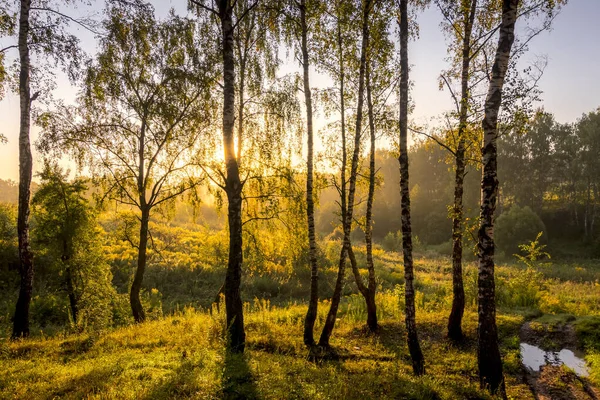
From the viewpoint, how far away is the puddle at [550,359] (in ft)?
26.0

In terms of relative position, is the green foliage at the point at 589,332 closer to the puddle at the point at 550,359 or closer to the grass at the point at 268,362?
the grass at the point at 268,362

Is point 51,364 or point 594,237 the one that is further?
point 594,237

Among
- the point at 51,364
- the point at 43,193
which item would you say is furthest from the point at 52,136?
the point at 51,364

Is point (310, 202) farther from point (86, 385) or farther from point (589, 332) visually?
point (589, 332)

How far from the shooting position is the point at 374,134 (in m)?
11.2

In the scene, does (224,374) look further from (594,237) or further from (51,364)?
(594,237)

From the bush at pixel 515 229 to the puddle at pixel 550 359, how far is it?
35.6 metres

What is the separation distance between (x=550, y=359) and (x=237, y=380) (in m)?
7.93

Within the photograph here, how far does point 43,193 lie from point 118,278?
12.3 meters

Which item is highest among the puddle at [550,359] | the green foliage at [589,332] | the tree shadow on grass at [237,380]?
the tree shadow on grass at [237,380]

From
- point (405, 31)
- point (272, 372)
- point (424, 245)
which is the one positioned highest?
point (405, 31)

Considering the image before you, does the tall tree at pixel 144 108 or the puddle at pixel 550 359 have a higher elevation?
the tall tree at pixel 144 108

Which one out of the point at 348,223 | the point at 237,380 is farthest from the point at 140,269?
the point at 237,380

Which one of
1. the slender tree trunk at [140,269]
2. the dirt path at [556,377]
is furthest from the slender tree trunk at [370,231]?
the slender tree trunk at [140,269]
